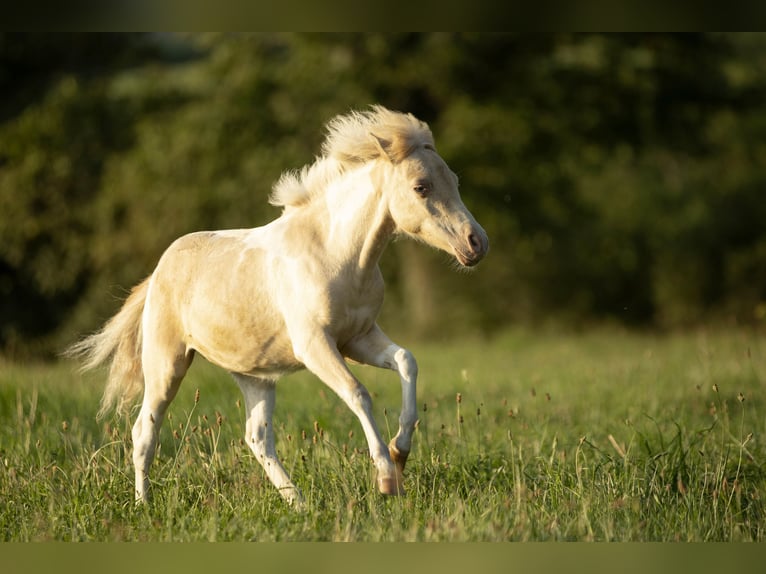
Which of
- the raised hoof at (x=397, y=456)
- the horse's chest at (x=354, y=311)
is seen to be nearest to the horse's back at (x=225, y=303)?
the horse's chest at (x=354, y=311)

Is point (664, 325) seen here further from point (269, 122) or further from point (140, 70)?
point (140, 70)

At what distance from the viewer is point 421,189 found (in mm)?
5566

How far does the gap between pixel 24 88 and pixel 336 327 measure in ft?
76.4

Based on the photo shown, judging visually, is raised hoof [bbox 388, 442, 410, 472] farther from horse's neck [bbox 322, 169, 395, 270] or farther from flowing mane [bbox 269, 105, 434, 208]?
flowing mane [bbox 269, 105, 434, 208]

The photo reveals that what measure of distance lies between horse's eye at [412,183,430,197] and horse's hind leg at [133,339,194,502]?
194cm

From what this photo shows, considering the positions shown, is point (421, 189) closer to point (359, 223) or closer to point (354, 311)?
point (359, 223)

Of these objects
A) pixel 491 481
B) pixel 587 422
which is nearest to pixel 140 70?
pixel 587 422

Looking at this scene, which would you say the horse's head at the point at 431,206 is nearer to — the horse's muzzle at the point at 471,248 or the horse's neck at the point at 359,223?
the horse's muzzle at the point at 471,248

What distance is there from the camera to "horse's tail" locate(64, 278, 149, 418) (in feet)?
22.5

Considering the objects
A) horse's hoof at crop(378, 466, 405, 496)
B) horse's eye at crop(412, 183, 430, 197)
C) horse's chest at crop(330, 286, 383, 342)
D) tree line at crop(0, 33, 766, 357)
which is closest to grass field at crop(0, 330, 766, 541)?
horse's hoof at crop(378, 466, 405, 496)

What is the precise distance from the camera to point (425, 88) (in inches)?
855

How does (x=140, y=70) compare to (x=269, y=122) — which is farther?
(x=140, y=70)

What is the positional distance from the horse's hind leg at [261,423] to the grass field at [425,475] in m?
0.14

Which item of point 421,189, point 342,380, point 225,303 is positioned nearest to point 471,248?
point 421,189
